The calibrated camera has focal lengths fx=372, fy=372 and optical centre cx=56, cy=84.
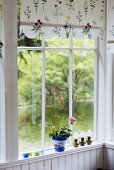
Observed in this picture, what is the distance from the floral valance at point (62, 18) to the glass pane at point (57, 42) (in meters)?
0.14

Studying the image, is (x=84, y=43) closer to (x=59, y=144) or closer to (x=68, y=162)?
(x=59, y=144)

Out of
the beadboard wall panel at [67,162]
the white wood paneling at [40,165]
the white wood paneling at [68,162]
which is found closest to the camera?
the beadboard wall panel at [67,162]

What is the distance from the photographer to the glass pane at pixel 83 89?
3900 millimetres

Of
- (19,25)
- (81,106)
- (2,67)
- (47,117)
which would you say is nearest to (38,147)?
(47,117)

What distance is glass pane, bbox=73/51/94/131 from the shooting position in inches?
154

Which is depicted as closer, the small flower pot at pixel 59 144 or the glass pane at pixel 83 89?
the small flower pot at pixel 59 144

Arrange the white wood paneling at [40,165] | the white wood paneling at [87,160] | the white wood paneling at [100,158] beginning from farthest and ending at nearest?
the white wood paneling at [100,158] < the white wood paneling at [87,160] < the white wood paneling at [40,165]

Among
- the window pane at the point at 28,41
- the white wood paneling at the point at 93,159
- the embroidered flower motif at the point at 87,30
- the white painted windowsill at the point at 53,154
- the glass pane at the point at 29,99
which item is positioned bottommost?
the white wood paneling at the point at 93,159

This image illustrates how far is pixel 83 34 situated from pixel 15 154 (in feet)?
4.46

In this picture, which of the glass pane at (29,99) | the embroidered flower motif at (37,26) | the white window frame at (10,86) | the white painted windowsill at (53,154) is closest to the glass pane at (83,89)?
the white painted windowsill at (53,154)

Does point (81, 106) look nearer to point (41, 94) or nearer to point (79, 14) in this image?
point (41, 94)

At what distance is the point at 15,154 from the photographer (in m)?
3.32

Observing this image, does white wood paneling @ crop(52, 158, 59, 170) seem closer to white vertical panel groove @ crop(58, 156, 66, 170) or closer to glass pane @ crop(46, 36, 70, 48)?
white vertical panel groove @ crop(58, 156, 66, 170)

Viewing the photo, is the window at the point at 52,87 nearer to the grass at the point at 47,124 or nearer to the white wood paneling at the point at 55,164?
the grass at the point at 47,124
